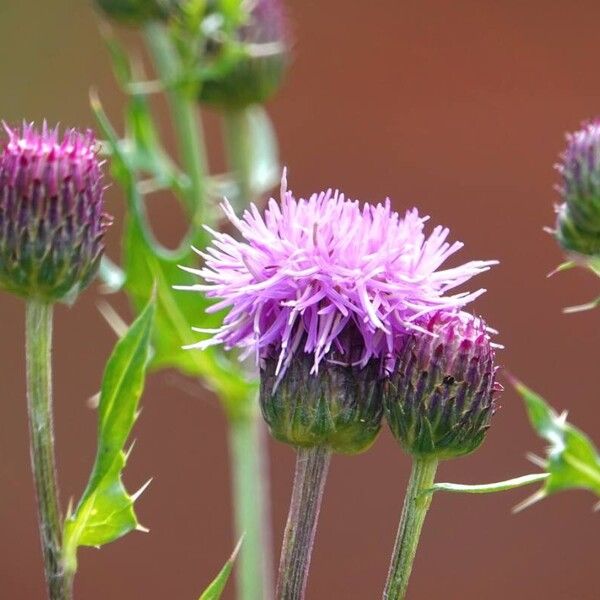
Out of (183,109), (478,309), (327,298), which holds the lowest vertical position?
(327,298)

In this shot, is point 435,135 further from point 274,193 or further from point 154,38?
point 154,38

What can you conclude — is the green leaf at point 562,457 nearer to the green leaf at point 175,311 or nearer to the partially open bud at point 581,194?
the partially open bud at point 581,194

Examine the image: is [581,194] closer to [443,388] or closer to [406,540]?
[443,388]

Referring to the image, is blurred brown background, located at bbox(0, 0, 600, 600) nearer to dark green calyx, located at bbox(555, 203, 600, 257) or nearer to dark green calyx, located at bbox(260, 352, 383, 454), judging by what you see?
dark green calyx, located at bbox(555, 203, 600, 257)

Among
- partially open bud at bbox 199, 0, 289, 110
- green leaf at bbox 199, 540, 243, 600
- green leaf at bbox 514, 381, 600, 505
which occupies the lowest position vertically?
green leaf at bbox 199, 540, 243, 600

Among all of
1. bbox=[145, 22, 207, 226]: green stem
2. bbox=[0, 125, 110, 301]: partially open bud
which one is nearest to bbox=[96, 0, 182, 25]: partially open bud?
bbox=[145, 22, 207, 226]: green stem

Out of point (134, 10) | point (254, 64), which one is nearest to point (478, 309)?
point (254, 64)

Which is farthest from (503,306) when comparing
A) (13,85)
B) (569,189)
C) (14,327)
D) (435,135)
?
(569,189)
